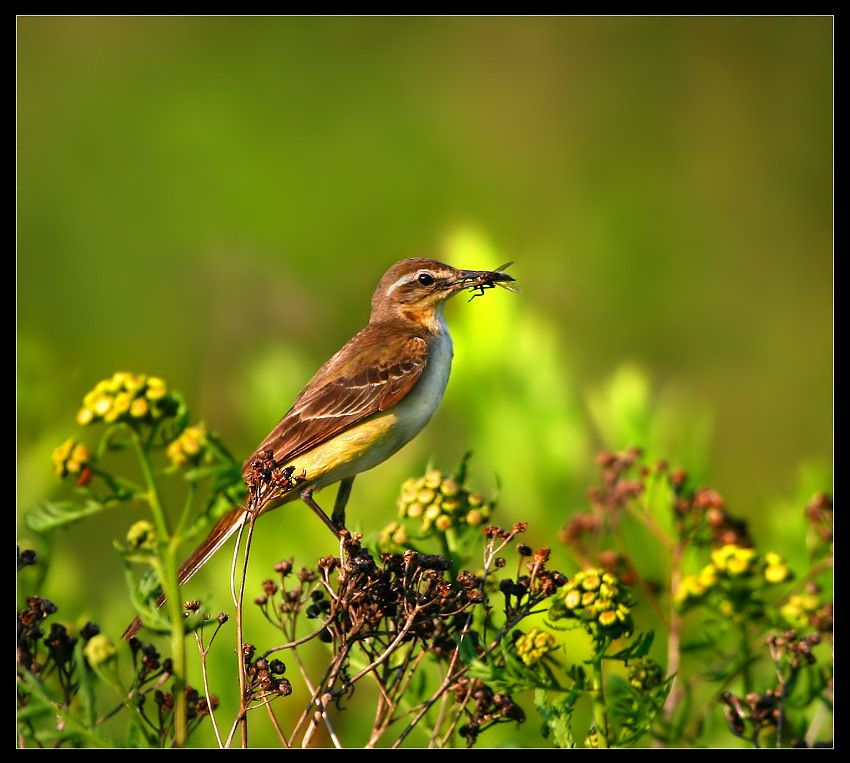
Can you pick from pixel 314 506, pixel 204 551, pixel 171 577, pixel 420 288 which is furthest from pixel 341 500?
pixel 171 577

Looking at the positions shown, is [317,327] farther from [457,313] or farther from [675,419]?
[675,419]

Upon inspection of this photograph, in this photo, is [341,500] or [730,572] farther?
[341,500]

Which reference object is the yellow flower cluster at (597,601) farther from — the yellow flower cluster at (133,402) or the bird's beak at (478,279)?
the bird's beak at (478,279)

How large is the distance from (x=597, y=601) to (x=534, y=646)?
0.78 feet

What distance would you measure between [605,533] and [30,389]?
91.6 inches

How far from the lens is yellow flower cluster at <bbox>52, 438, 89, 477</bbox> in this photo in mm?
2732

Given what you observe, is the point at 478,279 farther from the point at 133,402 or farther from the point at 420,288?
the point at 133,402

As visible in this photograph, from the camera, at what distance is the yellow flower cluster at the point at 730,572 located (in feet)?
12.7

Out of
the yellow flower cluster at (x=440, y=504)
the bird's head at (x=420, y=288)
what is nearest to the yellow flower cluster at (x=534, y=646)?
the yellow flower cluster at (x=440, y=504)

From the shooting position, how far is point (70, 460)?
9.02ft

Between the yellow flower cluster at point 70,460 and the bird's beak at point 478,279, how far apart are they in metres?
2.31

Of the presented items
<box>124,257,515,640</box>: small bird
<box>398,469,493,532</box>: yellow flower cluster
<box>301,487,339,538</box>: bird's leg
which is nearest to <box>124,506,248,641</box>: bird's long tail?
<box>124,257,515,640</box>: small bird

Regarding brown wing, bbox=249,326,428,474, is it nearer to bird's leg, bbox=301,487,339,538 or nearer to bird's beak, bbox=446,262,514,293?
bird's leg, bbox=301,487,339,538

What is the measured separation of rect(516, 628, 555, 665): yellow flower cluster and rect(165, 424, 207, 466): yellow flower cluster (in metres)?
1.19
